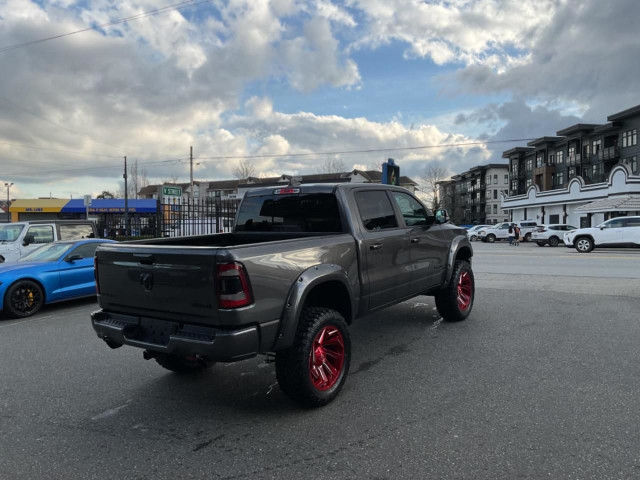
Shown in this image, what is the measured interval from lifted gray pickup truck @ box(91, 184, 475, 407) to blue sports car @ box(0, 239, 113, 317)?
426cm

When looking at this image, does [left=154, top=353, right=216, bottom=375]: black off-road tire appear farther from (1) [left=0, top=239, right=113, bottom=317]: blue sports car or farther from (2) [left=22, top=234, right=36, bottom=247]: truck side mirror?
(2) [left=22, top=234, right=36, bottom=247]: truck side mirror

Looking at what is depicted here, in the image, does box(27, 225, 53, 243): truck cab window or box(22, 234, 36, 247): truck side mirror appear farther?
box(27, 225, 53, 243): truck cab window

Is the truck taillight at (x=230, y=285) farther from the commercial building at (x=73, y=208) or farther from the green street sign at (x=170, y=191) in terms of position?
the commercial building at (x=73, y=208)

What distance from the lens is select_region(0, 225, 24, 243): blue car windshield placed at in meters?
12.1

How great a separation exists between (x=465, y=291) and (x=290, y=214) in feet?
10.9

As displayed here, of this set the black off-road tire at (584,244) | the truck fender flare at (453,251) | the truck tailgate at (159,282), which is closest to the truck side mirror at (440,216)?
the truck fender flare at (453,251)

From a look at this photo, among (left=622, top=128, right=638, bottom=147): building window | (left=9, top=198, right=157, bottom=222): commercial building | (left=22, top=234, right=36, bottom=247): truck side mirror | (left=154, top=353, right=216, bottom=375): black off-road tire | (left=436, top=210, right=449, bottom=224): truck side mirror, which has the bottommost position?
(left=154, top=353, right=216, bottom=375): black off-road tire

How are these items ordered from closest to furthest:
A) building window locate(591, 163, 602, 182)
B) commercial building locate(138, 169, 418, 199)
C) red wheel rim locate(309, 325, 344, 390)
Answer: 1. red wheel rim locate(309, 325, 344, 390)
2. building window locate(591, 163, 602, 182)
3. commercial building locate(138, 169, 418, 199)

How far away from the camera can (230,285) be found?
3.16 metres

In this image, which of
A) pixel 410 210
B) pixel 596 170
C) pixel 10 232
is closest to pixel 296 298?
pixel 410 210

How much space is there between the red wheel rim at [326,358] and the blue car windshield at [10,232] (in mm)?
11610

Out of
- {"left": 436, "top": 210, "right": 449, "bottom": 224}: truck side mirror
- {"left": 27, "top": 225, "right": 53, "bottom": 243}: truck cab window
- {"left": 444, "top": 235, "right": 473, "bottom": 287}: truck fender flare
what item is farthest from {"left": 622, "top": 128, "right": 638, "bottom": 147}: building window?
{"left": 27, "top": 225, "right": 53, "bottom": 243}: truck cab window

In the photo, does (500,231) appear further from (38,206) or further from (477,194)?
(477,194)

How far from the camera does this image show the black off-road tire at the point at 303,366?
3.51 m
